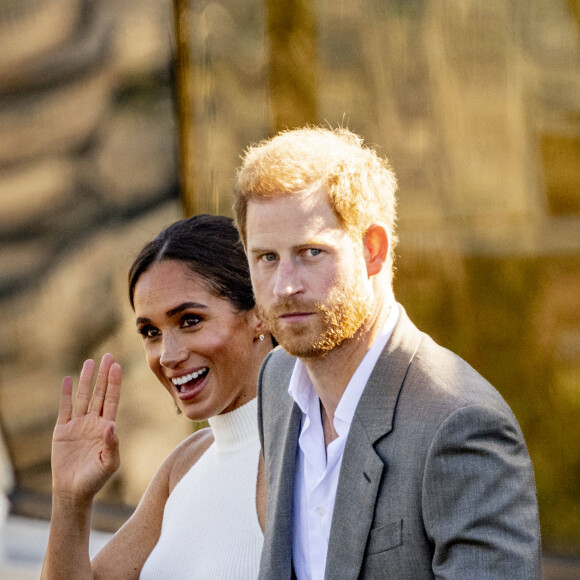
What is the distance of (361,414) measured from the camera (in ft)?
6.82

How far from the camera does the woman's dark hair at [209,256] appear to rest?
2.93m

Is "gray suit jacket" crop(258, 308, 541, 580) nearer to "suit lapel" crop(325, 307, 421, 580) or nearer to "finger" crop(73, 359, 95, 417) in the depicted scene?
"suit lapel" crop(325, 307, 421, 580)

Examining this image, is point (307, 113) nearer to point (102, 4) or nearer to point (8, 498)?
point (102, 4)

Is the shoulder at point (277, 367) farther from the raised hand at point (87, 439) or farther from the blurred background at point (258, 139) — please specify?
the blurred background at point (258, 139)

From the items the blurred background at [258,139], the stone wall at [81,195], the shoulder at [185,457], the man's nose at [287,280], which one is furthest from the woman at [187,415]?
the stone wall at [81,195]

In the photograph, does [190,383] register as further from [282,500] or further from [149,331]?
[282,500]

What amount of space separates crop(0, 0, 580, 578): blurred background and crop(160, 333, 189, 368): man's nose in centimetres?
183

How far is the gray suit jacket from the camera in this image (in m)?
1.80

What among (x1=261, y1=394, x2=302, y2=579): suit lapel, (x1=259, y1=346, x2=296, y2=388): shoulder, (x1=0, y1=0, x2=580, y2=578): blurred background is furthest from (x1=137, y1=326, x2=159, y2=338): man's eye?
Result: (x1=0, y1=0, x2=580, y2=578): blurred background

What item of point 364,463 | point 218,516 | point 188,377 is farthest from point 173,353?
point 364,463

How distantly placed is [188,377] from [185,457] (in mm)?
479

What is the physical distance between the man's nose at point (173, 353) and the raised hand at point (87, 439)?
15cm

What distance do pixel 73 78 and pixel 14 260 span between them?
127 cm

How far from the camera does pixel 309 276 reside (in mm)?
2072
